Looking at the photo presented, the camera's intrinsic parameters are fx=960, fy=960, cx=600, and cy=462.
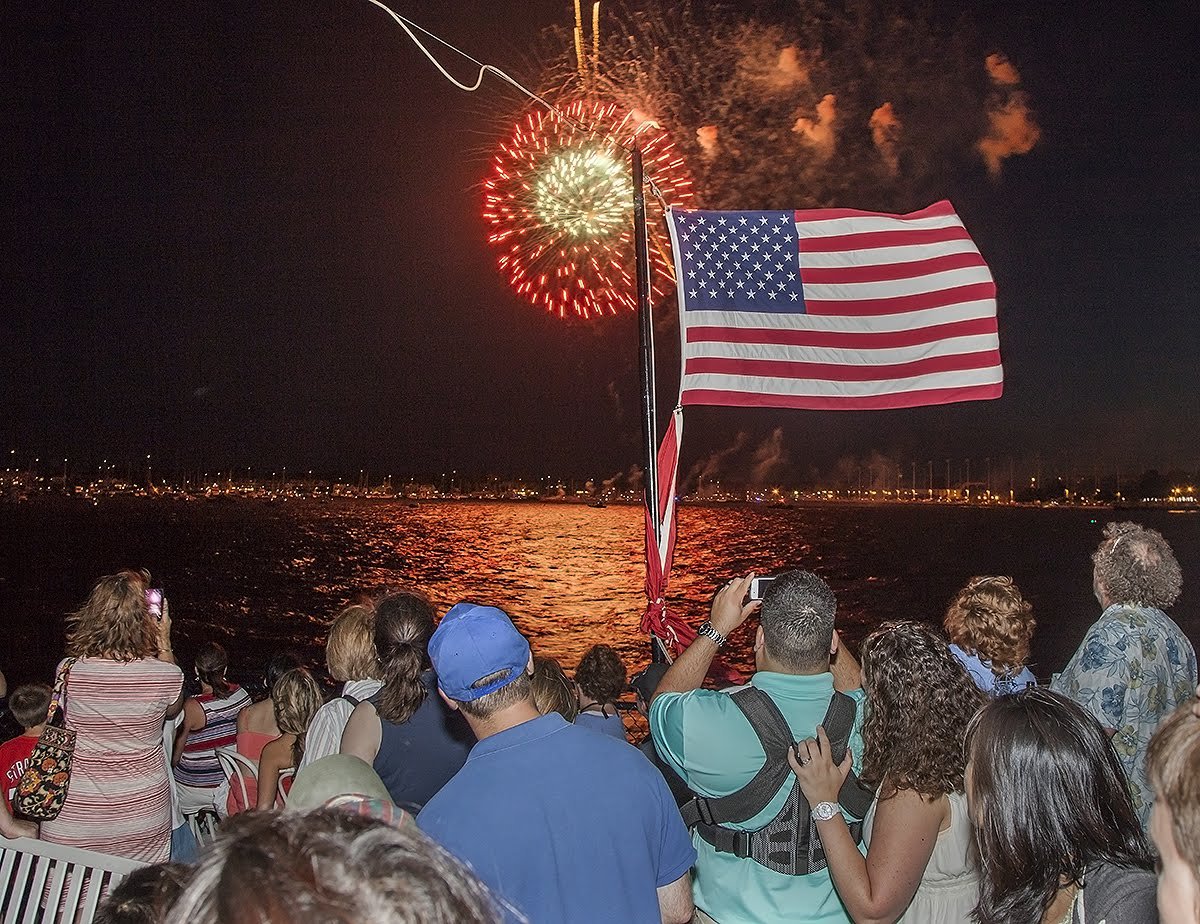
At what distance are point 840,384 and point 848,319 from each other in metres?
0.59

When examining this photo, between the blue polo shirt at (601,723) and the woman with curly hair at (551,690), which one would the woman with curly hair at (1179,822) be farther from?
the blue polo shirt at (601,723)

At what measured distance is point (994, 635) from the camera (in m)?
4.68

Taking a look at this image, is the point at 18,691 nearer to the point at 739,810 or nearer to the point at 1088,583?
the point at 739,810

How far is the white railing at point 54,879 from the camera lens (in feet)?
11.6

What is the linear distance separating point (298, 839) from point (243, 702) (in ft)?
20.4

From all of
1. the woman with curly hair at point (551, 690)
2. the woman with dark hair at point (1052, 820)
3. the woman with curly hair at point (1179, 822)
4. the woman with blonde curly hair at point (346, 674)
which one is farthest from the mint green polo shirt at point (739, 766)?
the woman with blonde curly hair at point (346, 674)

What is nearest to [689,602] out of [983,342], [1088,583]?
[1088,583]

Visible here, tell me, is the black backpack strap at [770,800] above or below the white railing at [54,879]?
above

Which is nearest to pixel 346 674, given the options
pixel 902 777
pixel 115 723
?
pixel 115 723

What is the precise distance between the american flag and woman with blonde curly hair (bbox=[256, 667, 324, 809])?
12.5ft

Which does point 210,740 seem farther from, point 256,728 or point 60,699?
point 60,699

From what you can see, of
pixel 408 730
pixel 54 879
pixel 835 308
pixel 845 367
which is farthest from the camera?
pixel 835 308

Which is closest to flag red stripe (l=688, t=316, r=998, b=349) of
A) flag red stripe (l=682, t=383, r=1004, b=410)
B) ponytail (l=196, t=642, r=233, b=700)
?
flag red stripe (l=682, t=383, r=1004, b=410)

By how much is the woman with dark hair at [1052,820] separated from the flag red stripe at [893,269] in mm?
6078
